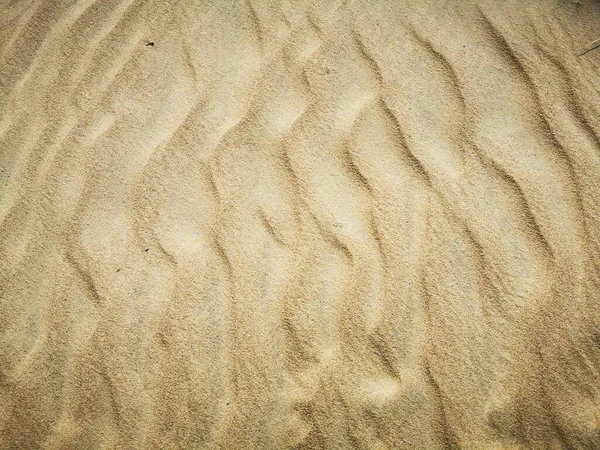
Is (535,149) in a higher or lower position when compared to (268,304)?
higher

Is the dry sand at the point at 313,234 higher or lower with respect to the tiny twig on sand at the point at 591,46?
lower

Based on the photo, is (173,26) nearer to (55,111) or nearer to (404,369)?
(55,111)

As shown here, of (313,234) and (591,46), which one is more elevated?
(591,46)

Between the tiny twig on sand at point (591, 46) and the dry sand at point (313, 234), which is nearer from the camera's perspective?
the dry sand at point (313, 234)

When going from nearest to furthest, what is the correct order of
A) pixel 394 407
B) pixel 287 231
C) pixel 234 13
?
pixel 394 407 < pixel 287 231 < pixel 234 13

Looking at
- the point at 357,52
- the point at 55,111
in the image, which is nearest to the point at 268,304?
the point at 357,52

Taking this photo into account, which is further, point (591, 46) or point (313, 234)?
point (591, 46)

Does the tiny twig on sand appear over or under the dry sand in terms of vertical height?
over

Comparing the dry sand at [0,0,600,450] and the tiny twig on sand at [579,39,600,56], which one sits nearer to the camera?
the dry sand at [0,0,600,450]
